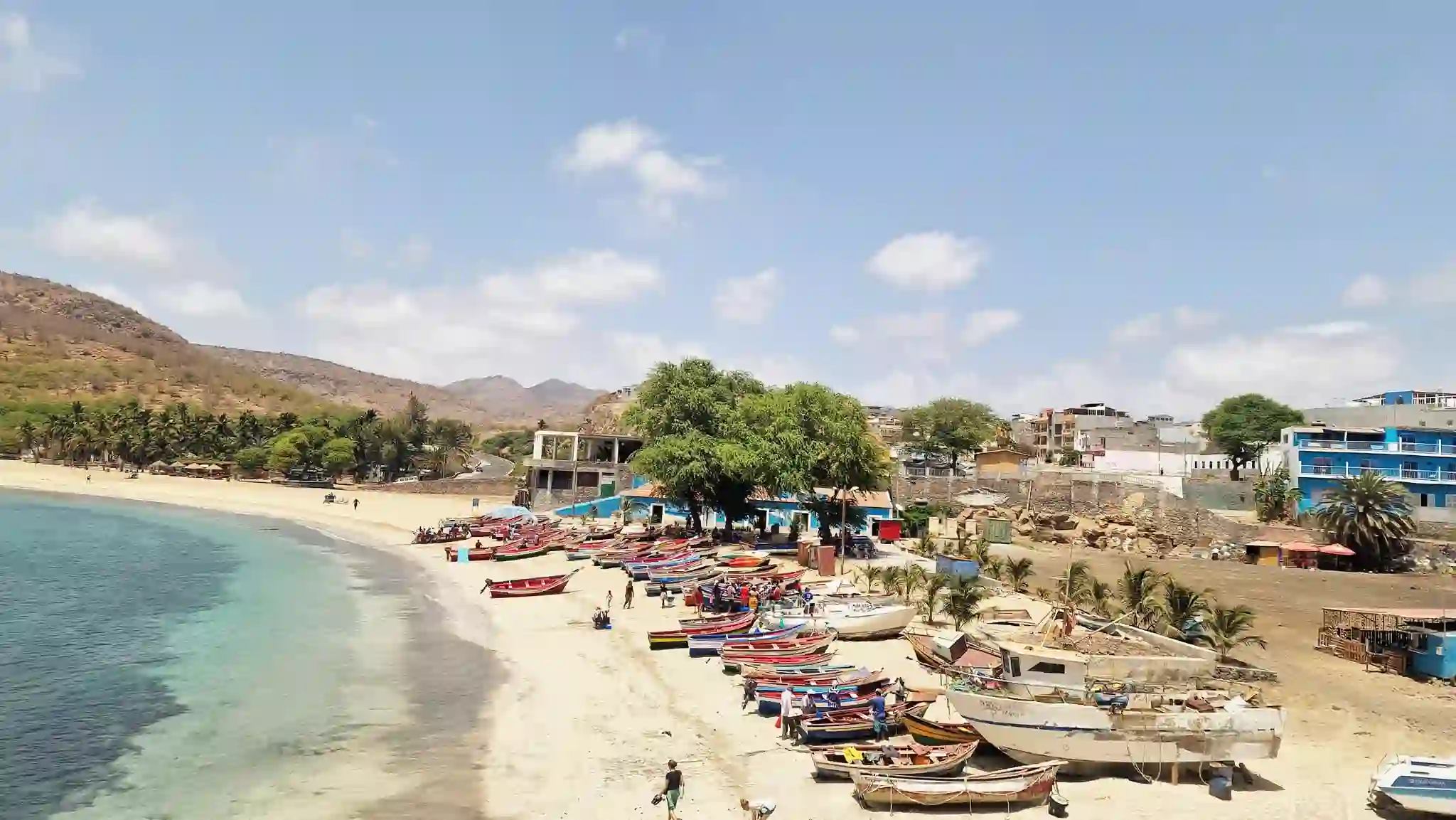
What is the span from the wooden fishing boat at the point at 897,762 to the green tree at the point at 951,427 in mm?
88356

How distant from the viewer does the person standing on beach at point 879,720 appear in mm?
20172

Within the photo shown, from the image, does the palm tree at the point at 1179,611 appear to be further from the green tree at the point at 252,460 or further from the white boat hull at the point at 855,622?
the green tree at the point at 252,460

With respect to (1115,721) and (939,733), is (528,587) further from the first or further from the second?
(1115,721)

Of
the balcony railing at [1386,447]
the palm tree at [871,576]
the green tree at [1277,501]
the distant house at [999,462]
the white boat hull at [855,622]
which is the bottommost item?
the white boat hull at [855,622]

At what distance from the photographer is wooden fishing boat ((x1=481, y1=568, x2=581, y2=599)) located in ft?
136

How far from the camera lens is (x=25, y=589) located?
140ft

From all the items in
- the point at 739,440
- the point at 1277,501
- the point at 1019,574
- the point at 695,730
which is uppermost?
the point at 739,440

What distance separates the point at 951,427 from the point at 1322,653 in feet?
259

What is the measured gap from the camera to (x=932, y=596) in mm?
33344

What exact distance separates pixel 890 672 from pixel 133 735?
2147 cm

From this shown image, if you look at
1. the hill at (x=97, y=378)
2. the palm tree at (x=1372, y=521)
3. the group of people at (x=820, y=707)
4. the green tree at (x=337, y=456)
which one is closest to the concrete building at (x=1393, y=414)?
the palm tree at (x=1372, y=521)

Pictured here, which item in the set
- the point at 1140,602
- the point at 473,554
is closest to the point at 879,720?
the point at 1140,602

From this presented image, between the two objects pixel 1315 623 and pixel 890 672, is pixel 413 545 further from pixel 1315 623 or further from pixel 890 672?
pixel 1315 623

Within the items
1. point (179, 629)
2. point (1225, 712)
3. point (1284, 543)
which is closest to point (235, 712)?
point (179, 629)
